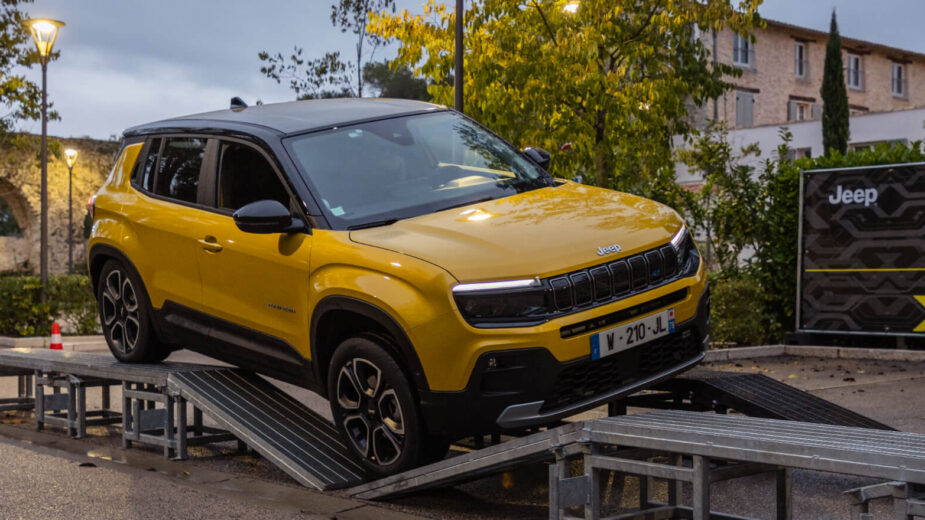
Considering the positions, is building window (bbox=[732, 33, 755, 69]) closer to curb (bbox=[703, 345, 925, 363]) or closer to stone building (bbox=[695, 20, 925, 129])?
stone building (bbox=[695, 20, 925, 129])

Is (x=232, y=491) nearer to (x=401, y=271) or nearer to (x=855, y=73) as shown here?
(x=401, y=271)

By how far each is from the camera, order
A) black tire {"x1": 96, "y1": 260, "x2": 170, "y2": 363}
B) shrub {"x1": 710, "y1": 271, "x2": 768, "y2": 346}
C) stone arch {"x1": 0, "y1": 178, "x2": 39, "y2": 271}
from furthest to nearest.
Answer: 1. stone arch {"x1": 0, "y1": 178, "x2": 39, "y2": 271}
2. shrub {"x1": 710, "y1": 271, "x2": 768, "y2": 346}
3. black tire {"x1": 96, "y1": 260, "x2": 170, "y2": 363}

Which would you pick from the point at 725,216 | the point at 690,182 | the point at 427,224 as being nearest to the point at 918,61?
the point at 690,182

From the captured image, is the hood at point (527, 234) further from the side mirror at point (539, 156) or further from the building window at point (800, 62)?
the building window at point (800, 62)

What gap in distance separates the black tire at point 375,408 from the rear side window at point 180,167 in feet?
6.65

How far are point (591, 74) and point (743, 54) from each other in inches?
1309

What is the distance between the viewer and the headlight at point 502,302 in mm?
5160

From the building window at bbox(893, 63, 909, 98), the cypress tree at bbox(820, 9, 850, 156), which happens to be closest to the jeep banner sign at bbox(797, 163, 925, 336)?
the cypress tree at bbox(820, 9, 850, 156)

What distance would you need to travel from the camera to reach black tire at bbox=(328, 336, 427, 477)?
549 centimetres

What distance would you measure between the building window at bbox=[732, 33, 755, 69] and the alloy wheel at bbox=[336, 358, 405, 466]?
149 ft

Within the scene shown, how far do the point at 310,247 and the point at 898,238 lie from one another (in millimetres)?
10206

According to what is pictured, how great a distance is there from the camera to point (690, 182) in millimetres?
43438

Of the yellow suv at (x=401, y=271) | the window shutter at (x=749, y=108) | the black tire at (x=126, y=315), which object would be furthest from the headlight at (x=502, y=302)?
the window shutter at (x=749, y=108)

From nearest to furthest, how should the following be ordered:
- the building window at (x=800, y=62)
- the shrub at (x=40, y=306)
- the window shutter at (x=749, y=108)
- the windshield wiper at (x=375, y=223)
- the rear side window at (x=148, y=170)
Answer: the windshield wiper at (x=375, y=223) → the rear side window at (x=148, y=170) → the shrub at (x=40, y=306) → the window shutter at (x=749, y=108) → the building window at (x=800, y=62)
